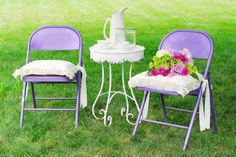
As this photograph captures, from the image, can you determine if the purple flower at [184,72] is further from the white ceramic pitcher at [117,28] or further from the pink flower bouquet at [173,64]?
the white ceramic pitcher at [117,28]

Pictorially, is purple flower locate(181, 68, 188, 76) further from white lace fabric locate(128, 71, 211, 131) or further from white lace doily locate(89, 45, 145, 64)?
white lace doily locate(89, 45, 145, 64)

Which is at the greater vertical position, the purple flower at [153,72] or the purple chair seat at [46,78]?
the purple flower at [153,72]

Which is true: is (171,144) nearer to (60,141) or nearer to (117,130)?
(117,130)

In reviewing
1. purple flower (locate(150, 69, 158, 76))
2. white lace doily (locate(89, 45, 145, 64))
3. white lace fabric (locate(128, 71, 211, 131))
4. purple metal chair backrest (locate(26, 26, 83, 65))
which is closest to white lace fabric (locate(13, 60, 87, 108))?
white lace doily (locate(89, 45, 145, 64))

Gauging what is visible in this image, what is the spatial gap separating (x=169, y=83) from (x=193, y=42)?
0.70 m

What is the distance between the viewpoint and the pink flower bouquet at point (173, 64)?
4422mm

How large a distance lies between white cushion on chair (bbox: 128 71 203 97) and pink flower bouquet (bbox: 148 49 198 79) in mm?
54

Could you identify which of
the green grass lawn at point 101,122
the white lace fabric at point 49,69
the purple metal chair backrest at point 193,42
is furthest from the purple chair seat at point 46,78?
the purple metal chair backrest at point 193,42

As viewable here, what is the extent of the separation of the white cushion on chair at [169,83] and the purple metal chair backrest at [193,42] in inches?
13.5

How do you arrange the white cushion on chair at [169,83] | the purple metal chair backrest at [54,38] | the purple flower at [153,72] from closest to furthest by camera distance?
1. the white cushion on chair at [169,83]
2. the purple flower at [153,72]
3. the purple metal chair backrest at [54,38]

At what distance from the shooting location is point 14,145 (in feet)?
14.6

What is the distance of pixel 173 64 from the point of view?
445cm

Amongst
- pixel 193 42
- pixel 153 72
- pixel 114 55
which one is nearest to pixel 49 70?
pixel 114 55

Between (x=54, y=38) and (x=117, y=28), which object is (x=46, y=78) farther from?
(x=117, y=28)
